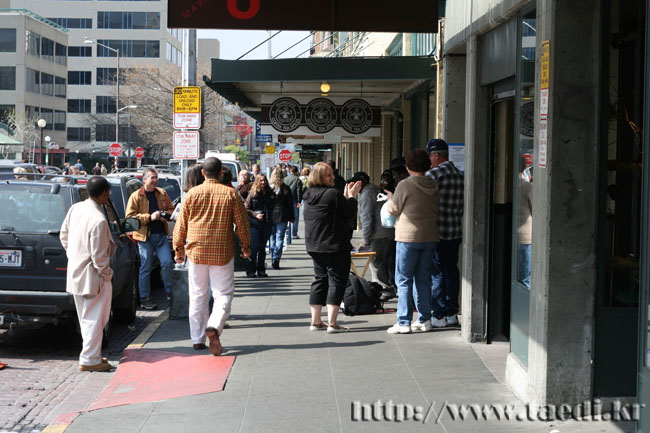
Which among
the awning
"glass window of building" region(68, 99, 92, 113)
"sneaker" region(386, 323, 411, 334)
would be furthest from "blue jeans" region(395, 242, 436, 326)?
"glass window of building" region(68, 99, 92, 113)

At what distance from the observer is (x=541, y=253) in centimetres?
665

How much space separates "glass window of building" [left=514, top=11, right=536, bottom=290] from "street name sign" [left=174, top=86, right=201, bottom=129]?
6506 mm

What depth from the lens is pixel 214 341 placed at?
29.8 ft

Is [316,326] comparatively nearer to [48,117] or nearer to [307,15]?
[307,15]

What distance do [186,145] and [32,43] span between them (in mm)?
75776

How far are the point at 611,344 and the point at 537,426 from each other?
81 cm

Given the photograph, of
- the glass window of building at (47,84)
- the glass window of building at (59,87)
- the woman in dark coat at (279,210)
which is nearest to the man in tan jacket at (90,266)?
the woman in dark coat at (279,210)

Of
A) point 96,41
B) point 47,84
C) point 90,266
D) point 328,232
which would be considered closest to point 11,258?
point 90,266

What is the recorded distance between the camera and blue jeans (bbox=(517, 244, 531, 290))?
24.7 feet

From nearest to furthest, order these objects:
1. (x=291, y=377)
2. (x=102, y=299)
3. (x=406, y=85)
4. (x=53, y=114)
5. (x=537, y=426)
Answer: (x=537, y=426), (x=291, y=377), (x=102, y=299), (x=406, y=85), (x=53, y=114)

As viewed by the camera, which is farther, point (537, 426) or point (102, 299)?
point (102, 299)

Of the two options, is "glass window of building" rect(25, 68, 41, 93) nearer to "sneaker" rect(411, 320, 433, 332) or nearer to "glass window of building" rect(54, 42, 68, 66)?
"glass window of building" rect(54, 42, 68, 66)

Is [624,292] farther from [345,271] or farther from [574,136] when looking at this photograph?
[345,271]

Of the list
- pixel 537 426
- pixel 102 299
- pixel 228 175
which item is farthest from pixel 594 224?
pixel 228 175
